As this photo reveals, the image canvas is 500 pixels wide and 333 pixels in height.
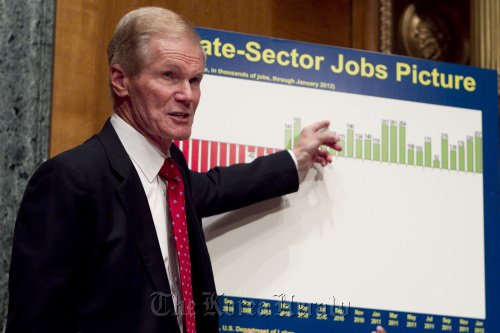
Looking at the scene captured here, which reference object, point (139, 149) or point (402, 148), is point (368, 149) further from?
point (139, 149)

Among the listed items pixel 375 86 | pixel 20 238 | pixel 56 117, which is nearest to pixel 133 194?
pixel 20 238

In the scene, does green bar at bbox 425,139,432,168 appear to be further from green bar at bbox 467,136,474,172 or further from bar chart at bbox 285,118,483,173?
green bar at bbox 467,136,474,172

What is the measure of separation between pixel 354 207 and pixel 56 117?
1.00 metres

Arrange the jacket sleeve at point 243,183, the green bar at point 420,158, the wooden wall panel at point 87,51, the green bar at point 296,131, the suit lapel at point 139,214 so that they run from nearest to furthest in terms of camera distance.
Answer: the suit lapel at point 139,214
the jacket sleeve at point 243,183
the wooden wall panel at point 87,51
the green bar at point 296,131
the green bar at point 420,158

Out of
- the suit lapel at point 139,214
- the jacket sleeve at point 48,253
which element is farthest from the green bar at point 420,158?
the jacket sleeve at point 48,253

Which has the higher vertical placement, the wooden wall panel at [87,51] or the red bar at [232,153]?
the wooden wall panel at [87,51]

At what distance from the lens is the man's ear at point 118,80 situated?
6.59ft

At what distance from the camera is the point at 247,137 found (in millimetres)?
2430

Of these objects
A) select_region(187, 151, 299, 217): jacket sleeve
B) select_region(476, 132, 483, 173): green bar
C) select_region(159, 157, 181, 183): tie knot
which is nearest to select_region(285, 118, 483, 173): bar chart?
select_region(476, 132, 483, 173): green bar

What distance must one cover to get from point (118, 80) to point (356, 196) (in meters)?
0.91

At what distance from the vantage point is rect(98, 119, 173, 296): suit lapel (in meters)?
1.84

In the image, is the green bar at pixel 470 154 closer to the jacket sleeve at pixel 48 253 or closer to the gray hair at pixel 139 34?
the gray hair at pixel 139 34

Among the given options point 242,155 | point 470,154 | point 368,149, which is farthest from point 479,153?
point 242,155

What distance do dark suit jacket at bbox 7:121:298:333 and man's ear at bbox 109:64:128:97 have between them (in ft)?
0.40
